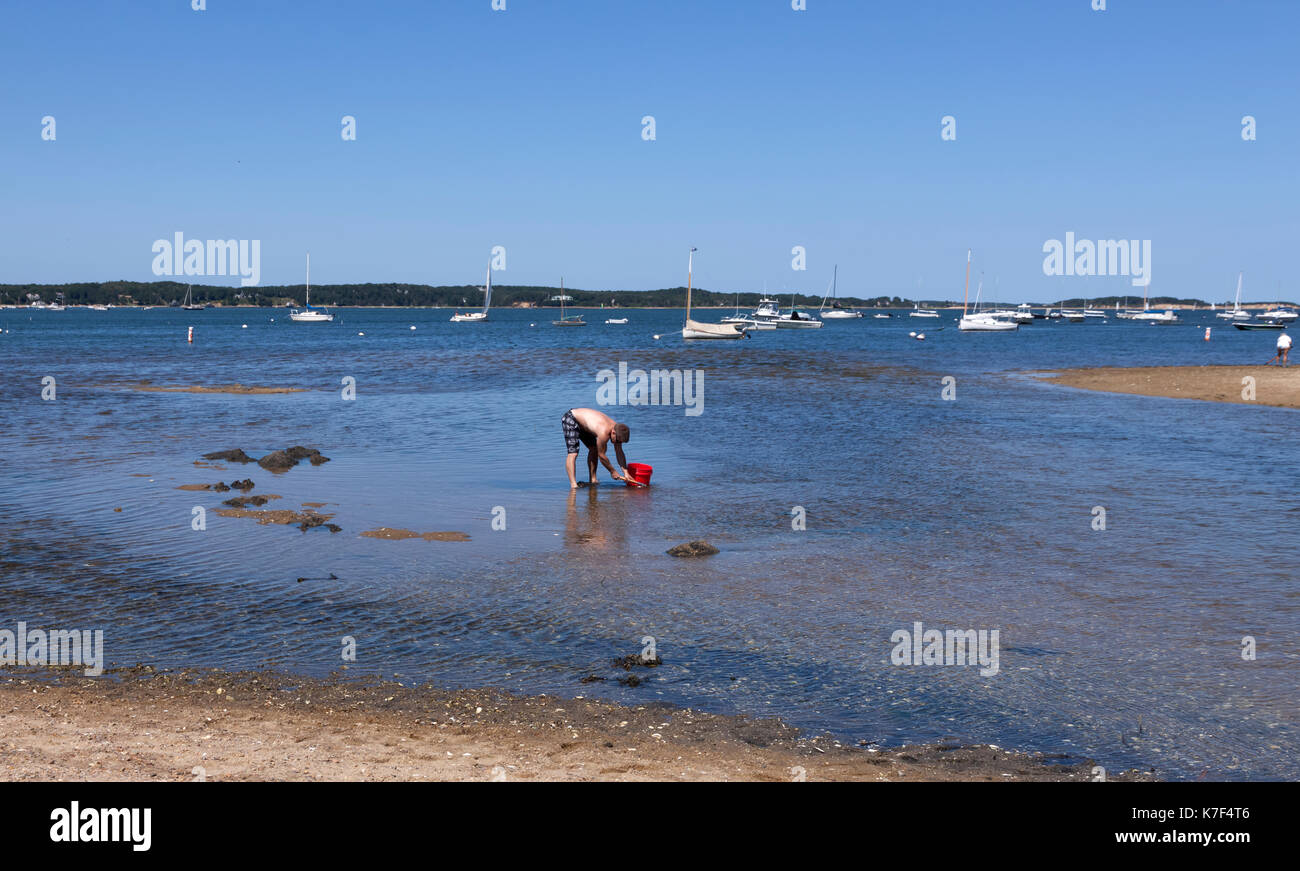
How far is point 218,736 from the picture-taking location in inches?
268

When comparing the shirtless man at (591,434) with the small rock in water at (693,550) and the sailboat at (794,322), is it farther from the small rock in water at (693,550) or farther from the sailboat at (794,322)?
the sailboat at (794,322)

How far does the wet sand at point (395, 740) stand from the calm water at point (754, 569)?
43cm

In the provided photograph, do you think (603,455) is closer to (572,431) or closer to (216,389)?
(572,431)

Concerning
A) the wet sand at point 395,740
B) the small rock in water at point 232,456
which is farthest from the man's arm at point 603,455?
the wet sand at point 395,740

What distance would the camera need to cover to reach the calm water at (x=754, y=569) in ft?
26.8

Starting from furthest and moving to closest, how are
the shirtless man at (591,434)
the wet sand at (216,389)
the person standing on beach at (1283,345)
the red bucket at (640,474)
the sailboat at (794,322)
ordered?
the sailboat at (794,322) → the person standing on beach at (1283,345) → the wet sand at (216,389) → the red bucket at (640,474) → the shirtless man at (591,434)

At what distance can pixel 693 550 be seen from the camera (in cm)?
1295

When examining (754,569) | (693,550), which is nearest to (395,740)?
(754,569)

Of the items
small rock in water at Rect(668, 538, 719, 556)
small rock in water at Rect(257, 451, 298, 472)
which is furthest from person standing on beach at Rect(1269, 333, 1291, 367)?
small rock in water at Rect(257, 451, 298, 472)

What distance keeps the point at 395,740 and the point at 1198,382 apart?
147 ft

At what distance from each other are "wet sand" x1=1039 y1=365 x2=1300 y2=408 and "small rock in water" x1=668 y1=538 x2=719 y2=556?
28.6 metres
